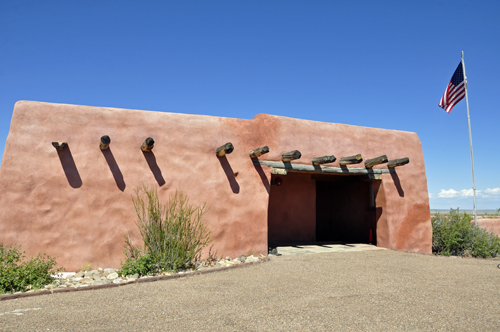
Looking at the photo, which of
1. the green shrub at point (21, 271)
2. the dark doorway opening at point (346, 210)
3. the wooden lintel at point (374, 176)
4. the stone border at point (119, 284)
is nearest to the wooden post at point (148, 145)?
the stone border at point (119, 284)

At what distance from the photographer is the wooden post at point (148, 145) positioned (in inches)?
317

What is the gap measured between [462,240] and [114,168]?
10.7 m

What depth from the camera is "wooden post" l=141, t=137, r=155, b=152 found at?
8.06m

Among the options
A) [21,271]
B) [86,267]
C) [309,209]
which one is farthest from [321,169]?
[21,271]

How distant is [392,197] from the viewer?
11.2 m

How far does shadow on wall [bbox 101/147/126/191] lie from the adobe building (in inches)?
0.9

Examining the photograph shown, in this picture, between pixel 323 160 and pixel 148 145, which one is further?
pixel 323 160

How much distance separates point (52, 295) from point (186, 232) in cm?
300

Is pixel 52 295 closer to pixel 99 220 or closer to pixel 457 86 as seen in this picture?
pixel 99 220

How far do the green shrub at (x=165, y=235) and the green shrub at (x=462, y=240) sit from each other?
7.97 metres

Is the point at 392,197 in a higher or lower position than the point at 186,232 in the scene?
higher

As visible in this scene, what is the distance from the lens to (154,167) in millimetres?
8664

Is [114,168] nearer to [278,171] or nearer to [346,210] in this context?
[278,171]

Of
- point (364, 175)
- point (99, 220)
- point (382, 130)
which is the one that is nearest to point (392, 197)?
point (364, 175)
